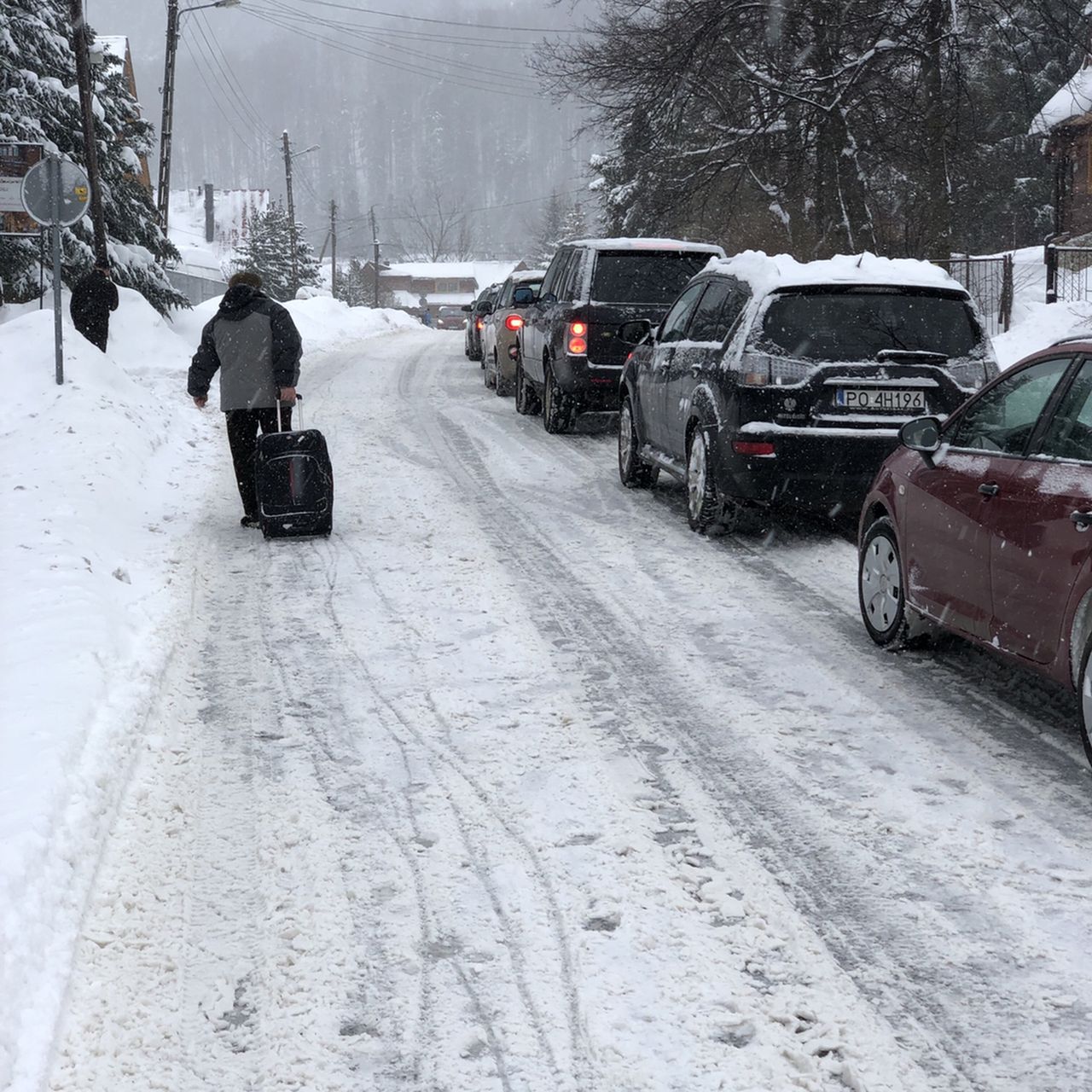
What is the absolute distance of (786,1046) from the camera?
10.0 ft

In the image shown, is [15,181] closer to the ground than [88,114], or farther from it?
closer to the ground

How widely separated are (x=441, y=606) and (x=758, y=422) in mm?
2398

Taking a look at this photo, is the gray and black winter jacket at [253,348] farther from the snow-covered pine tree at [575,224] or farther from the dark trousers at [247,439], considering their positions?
the snow-covered pine tree at [575,224]

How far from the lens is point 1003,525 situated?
5.09 meters

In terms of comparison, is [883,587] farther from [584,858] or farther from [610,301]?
[610,301]

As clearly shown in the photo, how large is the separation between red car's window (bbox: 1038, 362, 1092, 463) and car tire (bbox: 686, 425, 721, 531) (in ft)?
12.5

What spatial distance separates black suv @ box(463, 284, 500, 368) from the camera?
1048 inches

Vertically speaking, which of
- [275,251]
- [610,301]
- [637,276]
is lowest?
[610,301]

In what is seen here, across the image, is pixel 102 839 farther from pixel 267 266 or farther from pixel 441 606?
pixel 267 266

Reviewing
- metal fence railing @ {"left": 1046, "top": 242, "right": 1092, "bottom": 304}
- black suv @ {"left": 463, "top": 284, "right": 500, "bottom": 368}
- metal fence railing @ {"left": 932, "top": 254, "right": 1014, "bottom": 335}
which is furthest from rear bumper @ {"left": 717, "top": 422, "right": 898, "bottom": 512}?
black suv @ {"left": 463, "top": 284, "right": 500, "bottom": 368}

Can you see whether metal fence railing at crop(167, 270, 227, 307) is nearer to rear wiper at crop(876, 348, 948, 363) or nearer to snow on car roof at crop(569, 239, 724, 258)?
snow on car roof at crop(569, 239, 724, 258)

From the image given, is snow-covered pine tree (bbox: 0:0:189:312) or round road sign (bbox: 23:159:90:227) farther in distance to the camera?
snow-covered pine tree (bbox: 0:0:189:312)

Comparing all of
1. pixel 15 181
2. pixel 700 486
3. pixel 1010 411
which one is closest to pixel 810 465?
pixel 700 486

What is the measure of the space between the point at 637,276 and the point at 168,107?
21.4 metres
